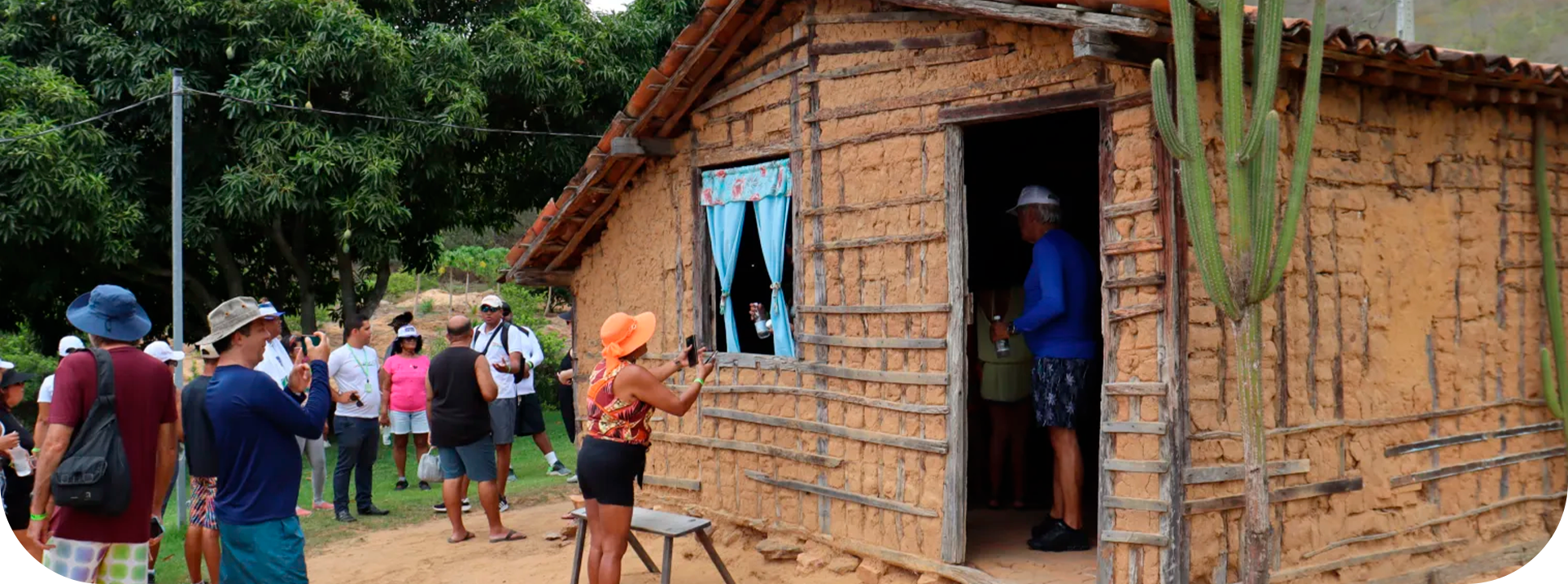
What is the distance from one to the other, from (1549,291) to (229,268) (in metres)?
14.6

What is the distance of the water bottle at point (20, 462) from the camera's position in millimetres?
6952

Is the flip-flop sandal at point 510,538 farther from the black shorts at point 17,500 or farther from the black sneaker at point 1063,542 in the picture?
the black sneaker at point 1063,542

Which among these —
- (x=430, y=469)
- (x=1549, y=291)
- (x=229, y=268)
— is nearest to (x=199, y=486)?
(x=430, y=469)

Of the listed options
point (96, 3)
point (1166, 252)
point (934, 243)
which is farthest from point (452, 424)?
point (96, 3)

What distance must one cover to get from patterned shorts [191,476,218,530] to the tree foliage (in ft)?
24.2

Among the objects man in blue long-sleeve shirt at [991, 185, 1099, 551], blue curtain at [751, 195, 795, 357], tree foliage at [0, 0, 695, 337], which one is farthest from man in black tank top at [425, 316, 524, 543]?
tree foliage at [0, 0, 695, 337]

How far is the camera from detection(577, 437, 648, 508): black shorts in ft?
21.7

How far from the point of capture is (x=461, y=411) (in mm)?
9141

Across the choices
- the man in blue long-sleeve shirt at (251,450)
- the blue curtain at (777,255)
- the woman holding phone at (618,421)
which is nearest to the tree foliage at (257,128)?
the blue curtain at (777,255)

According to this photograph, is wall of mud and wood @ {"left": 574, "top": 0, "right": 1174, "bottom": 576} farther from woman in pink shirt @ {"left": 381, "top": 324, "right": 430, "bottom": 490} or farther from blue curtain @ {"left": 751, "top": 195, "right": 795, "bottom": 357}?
woman in pink shirt @ {"left": 381, "top": 324, "right": 430, "bottom": 490}

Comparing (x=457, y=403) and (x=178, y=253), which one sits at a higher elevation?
(x=178, y=253)

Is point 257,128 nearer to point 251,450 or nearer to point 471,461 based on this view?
point 471,461

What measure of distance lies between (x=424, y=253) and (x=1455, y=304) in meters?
13.9

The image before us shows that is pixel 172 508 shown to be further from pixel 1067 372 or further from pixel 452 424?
pixel 1067 372
